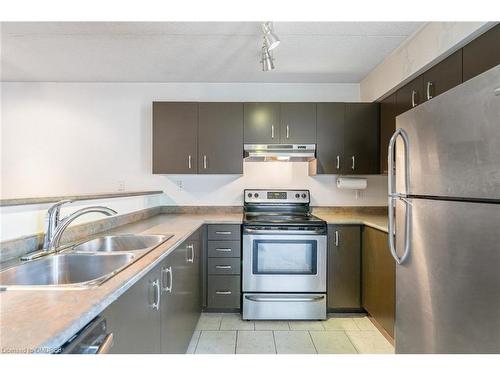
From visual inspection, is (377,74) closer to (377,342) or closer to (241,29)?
(241,29)

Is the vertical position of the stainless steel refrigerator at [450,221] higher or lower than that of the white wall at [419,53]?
lower

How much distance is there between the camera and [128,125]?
328 centimetres

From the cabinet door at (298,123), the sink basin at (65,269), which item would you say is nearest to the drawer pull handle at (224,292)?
the sink basin at (65,269)

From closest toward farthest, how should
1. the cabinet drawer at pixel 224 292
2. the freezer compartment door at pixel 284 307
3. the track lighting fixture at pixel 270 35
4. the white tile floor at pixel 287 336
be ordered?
the track lighting fixture at pixel 270 35 → the white tile floor at pixel 287 336 → the freezer compartment door at pixel 284 307 → the cabinet drawer at pixel 224 292

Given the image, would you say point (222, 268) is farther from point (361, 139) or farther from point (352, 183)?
point (361, 139)

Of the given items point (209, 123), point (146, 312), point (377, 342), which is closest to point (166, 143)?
point (209, 123)

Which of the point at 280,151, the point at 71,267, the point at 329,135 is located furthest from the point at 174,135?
the point at 71,267

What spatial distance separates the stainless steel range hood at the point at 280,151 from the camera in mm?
2896

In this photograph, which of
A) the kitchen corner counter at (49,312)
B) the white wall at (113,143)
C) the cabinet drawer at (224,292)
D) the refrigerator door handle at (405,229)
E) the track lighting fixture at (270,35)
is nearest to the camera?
the kitchen corner counter at (49,312)

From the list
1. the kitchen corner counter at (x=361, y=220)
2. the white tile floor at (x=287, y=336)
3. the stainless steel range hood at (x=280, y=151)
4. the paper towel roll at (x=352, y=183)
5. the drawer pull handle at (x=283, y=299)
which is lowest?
the white tile floor at (x=287, y=336)

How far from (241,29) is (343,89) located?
5.47 feet

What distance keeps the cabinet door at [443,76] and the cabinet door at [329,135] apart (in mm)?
940

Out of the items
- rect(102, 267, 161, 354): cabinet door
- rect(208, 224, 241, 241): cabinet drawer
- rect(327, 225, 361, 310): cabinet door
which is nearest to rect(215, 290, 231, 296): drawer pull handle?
rect(208, 224, 241, 241): cabinet drawer

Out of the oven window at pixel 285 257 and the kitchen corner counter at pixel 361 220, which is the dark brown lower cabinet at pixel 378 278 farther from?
the oven window at pixel 285 257
